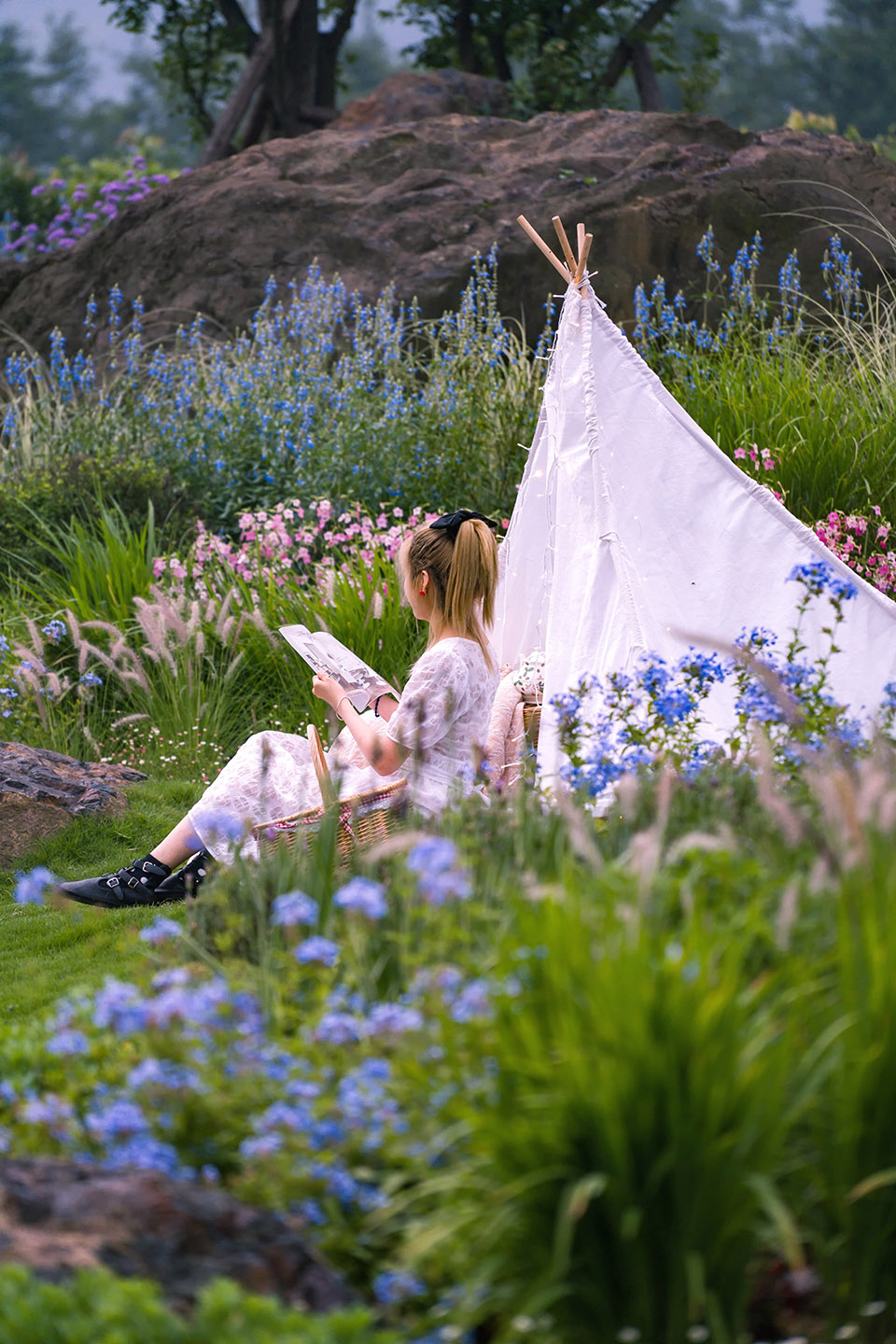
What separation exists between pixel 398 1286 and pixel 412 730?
7.43ft

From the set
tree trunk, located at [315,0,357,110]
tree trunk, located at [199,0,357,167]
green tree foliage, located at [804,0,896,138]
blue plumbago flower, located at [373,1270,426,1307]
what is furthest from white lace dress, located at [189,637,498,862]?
green tree foliage, located at [804,0,896,138]

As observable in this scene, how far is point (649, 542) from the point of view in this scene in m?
5.07

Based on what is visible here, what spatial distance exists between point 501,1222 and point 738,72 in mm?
43424

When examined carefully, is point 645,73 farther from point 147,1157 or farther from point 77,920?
point 147,1157

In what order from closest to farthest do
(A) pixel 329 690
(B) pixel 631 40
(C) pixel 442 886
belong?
1. (C) pixel 442 886
2. (A) pixel 329 690
3. (B) pixel 631 40

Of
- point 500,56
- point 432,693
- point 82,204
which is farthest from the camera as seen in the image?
point 82,204

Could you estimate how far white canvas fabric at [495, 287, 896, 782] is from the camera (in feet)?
15.4

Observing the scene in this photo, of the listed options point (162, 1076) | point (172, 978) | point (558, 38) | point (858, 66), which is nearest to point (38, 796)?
point (172, 978)

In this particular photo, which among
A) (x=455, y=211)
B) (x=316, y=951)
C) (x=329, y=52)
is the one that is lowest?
(x=316, y=951)

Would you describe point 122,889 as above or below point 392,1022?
below

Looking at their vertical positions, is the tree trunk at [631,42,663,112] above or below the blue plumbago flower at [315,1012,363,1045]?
above

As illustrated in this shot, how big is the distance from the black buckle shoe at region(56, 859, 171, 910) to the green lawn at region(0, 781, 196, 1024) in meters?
0.04

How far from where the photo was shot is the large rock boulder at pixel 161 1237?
1657mm

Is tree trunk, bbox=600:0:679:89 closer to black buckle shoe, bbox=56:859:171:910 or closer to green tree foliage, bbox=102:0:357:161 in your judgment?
green tree foliage, bbox=102:0:357:161
